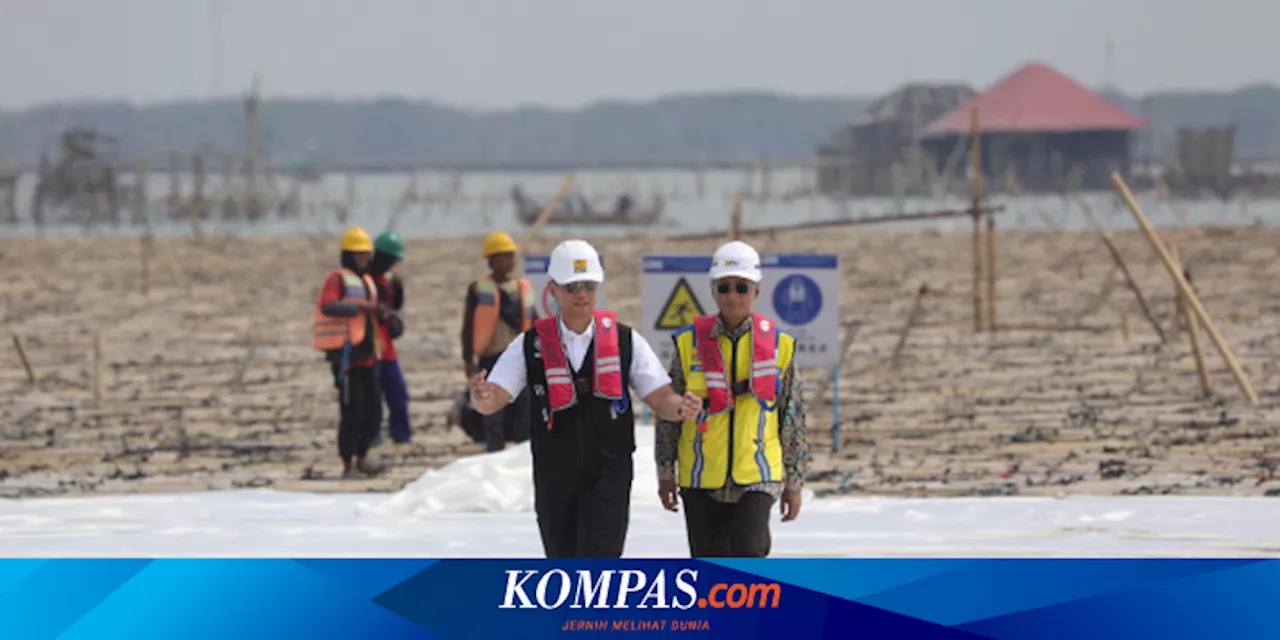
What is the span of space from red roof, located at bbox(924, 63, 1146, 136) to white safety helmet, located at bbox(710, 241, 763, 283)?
76760 mm

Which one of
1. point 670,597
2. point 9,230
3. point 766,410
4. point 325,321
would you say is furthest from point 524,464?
point 9,230

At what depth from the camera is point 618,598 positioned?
17.2ft

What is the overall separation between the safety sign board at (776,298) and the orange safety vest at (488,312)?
100 centimetres

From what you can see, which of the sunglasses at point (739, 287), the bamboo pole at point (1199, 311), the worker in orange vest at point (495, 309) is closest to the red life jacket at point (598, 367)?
the sunglasses at point (739, 287)

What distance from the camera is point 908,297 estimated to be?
82.7ft

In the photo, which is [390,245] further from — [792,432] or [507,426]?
[792,432]

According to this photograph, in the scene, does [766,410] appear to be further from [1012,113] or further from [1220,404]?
[1012,113]

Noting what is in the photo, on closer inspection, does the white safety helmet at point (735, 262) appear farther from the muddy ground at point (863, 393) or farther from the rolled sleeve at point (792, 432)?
the muddy ground at point (863, 393)

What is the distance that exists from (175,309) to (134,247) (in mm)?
18971

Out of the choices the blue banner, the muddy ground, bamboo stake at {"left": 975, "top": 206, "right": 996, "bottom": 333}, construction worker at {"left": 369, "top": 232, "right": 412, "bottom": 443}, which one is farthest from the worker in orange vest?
bamboo stake at {"left": 975, "top": 206, "right": 996, "bottom": 333}

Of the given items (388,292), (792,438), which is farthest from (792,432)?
(388,292)

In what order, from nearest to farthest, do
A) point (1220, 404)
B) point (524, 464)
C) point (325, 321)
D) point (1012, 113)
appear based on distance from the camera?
point (524, 464) → point (325, 321) → point (1220, 404) → point (1012, 113)

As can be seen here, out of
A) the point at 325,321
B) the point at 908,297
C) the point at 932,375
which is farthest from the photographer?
the point at 908,297

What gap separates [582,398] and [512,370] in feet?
0.75
